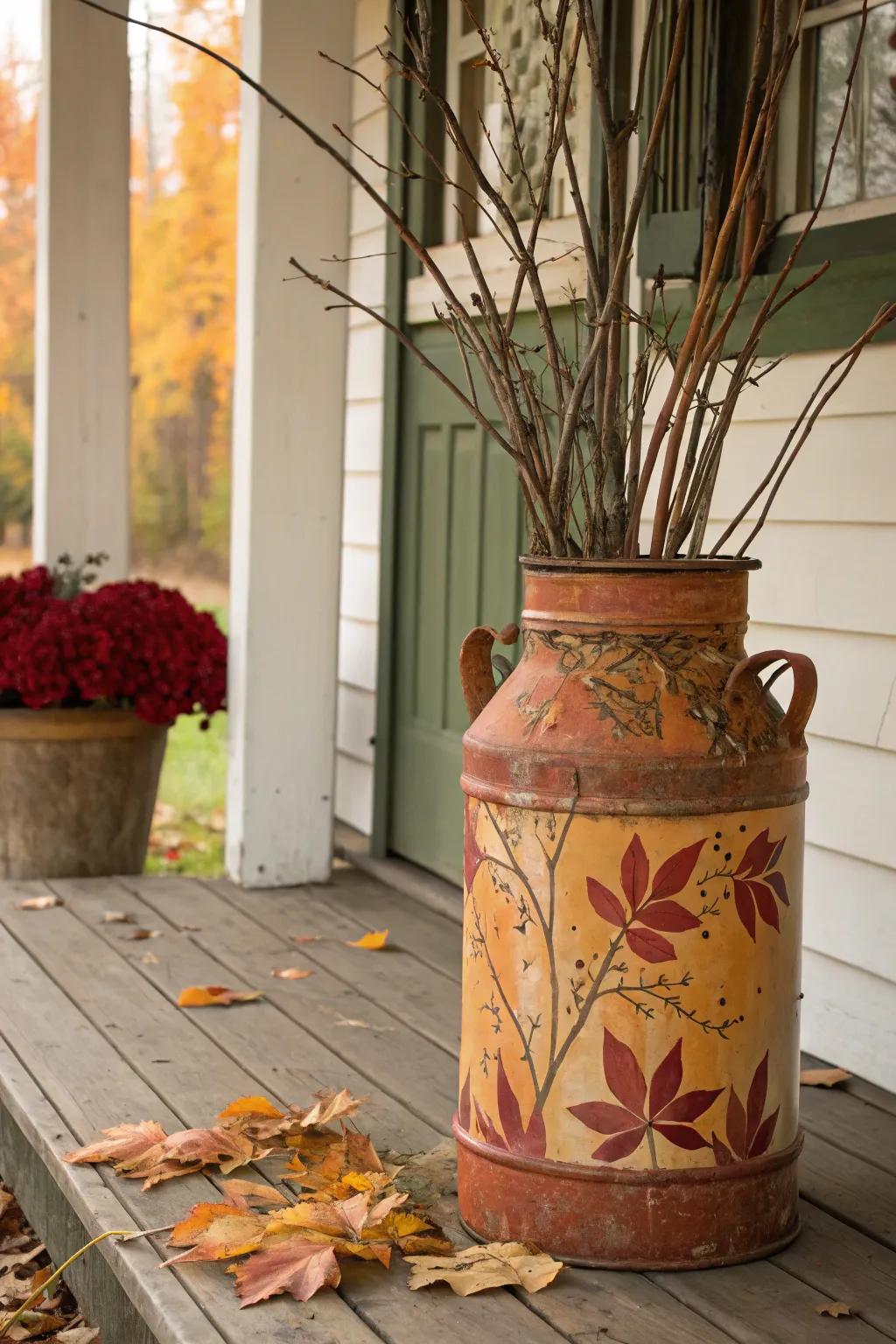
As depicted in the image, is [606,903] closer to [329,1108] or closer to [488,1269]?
[488,1269]

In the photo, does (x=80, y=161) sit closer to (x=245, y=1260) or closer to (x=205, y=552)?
(x=245, y=1260)

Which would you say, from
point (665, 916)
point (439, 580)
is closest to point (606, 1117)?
point (665, 916)

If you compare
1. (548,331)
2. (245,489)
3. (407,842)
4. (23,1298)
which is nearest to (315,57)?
(245,489)

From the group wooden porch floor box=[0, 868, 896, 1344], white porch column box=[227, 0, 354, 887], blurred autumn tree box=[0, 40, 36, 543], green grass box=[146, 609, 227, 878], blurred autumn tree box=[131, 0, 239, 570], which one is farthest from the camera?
blurred autumn tree box=[0, 40, 36, 543]

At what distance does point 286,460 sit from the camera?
4242mm

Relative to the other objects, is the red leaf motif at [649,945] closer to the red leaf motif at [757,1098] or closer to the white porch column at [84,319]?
the red leaf motif at [757,1098]

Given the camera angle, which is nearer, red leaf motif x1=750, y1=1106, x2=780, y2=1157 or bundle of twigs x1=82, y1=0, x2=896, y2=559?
bundle of twigs x1=82, y1=0, x2=896, y2=559

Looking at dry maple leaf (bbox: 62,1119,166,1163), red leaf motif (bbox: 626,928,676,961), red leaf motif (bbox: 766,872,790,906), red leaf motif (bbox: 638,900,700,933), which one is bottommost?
dry maple leaf (bbox: 62,1119,166,1163)

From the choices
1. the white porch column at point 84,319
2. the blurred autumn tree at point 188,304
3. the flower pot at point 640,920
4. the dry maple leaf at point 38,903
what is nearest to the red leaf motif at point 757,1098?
the flower pot at point 640,920

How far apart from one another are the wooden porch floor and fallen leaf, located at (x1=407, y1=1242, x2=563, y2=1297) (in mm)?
22

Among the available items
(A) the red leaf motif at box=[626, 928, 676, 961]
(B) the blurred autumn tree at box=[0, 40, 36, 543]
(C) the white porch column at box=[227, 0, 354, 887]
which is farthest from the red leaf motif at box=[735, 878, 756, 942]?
(B) the blurred autumn tree at box=[0, 40, 36, 543]

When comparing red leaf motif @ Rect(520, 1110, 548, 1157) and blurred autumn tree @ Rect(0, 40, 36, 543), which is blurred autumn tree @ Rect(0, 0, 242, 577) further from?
red leaf motif @ Rect(520, 1110, 548, 1157)

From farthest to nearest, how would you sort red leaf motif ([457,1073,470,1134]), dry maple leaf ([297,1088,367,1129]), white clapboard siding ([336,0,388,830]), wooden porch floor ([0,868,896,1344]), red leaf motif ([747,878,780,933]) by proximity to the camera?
white clapboard siding ([336,0,388,830]) → dry maple leaf ([297,1088,367,1129]) → red leaf motif ([457,1073,470,1134]) → red leaf motif ([747,878,780,933]) → wooden porch floor ([0,868,896,1344])

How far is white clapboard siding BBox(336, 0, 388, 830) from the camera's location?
15.2 ft
